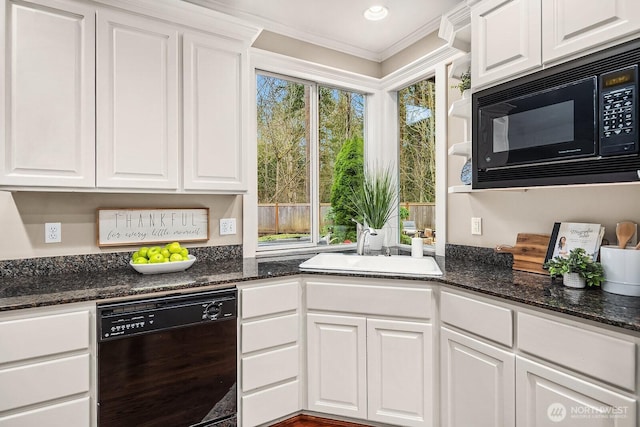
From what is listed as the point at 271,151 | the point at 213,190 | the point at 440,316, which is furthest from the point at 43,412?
the point at 271,151

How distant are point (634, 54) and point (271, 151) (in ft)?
6.82

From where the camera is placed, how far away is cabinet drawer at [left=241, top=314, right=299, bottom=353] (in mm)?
1856

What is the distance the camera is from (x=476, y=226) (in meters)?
2.29

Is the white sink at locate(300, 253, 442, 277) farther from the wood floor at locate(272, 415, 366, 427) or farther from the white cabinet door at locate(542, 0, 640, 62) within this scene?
the white cabinet door at locate(542, 0, 640, 62)

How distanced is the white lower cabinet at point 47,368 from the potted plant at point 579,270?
203cm

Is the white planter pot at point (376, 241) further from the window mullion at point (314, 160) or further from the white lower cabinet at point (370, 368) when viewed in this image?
the white lower cabinet at point (370, 368)

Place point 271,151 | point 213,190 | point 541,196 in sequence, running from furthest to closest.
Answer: point 271,151 < point 213,190 < point 541,196

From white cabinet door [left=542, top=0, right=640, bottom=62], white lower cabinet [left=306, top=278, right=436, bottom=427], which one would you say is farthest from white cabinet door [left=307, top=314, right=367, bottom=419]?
white cabinet door [left=542, top=0, right=640, bottom=62]

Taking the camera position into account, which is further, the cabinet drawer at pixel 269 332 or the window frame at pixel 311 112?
the window frame at pixel 311 112

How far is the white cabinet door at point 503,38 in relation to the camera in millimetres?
1614

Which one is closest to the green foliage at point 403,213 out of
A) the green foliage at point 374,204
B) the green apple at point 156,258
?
the green foliage at point 374,204

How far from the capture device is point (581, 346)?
1.23 metres

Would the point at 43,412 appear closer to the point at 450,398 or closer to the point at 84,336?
the point at 84,336

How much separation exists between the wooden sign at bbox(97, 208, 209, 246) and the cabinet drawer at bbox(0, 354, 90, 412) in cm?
76
